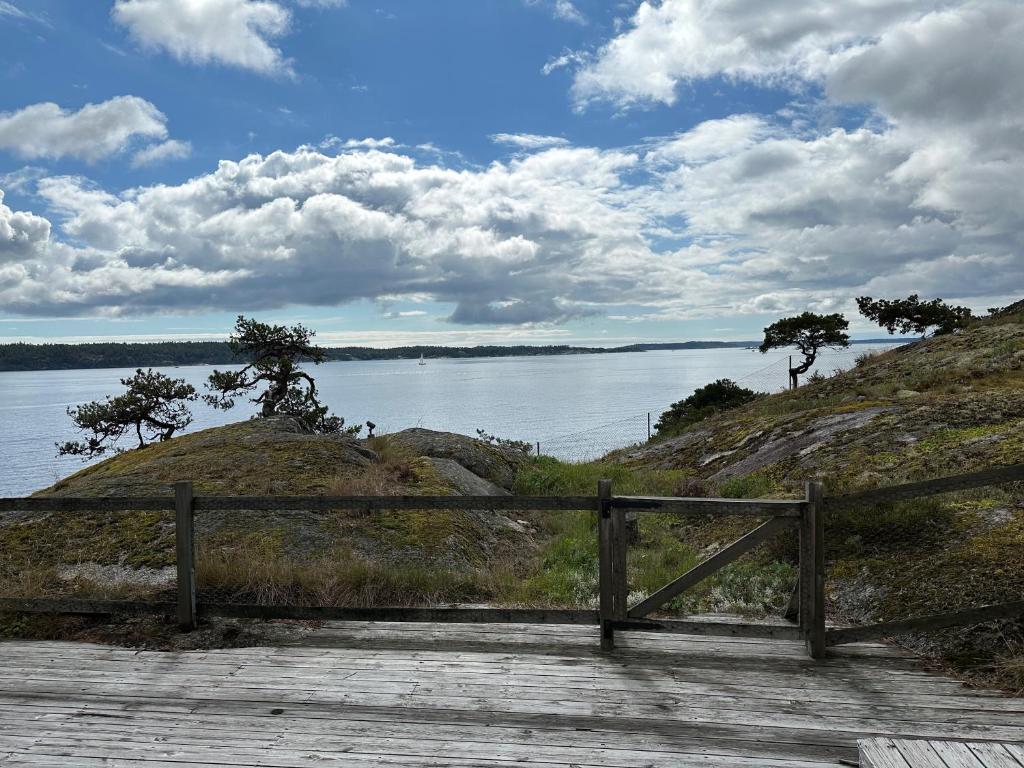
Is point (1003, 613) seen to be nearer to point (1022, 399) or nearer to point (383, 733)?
point (383, 733)

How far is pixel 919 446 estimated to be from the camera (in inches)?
439

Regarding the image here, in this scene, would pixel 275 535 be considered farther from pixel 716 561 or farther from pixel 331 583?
pixel 716 561

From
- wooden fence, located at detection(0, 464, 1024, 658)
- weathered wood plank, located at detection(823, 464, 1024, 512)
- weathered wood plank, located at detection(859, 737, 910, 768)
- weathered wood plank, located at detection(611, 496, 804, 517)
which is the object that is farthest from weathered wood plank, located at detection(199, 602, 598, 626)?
weathered wood plank, located at detection(859, 737, 910, 768)

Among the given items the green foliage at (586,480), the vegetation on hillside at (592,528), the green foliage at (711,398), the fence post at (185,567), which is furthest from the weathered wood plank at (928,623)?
the green foliage at (711,398)

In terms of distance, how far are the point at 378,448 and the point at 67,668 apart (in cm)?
956

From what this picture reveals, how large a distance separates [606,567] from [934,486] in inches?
111

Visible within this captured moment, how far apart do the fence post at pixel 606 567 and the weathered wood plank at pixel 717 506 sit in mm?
103

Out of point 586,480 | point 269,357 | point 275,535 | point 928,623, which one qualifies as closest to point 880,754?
point 928,623

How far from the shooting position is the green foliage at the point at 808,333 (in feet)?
157

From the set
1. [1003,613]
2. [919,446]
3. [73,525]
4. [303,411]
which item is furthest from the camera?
[303,411]

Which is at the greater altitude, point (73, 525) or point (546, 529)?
point (73, 525)

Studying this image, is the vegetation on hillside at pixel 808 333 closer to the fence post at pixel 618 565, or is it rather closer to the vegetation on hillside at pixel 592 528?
the vegetation on hillside at pixel 592 528

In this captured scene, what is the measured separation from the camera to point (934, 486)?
585 cm

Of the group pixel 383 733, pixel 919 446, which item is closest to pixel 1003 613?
pixel 383 733
